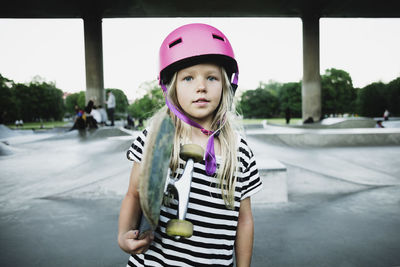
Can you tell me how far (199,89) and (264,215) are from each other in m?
3.10

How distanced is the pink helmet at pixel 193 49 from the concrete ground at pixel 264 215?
7.01 feet

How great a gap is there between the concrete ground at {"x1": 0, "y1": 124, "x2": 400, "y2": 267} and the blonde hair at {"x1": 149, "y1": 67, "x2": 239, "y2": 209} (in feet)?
5.42

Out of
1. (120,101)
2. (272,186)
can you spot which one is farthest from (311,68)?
(120,101)

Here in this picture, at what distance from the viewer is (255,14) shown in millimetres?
21797

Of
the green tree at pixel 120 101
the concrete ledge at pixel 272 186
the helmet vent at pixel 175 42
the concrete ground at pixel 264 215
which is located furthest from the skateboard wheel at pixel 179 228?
the green tree at pixel 120 101

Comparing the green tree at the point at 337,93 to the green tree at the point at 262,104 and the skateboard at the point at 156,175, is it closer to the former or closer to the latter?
the green tree at the point at 262,104

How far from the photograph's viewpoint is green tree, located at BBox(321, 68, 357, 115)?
77000mm

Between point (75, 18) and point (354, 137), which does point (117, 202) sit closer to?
point (354, 137)

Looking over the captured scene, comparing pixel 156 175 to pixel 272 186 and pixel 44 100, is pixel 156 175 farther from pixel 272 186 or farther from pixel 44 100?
pixel 44 100

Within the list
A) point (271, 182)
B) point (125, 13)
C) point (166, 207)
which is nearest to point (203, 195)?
point (166, 207)

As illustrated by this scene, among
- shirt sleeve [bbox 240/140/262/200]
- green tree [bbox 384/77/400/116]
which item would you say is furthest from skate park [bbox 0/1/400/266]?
green tree [bbox 384/77/400/116]

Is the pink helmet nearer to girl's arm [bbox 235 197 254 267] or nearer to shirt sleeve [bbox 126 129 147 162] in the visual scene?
shirt sleeve [bbox 126 129 147 162]

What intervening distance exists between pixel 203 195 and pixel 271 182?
11.3ft

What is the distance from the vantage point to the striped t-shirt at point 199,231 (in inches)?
49.9
